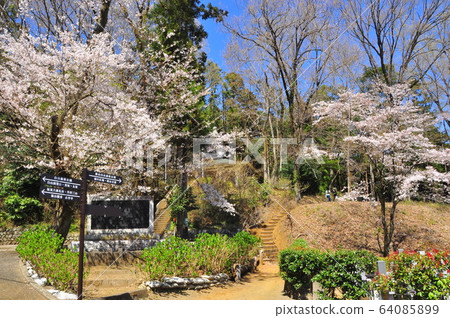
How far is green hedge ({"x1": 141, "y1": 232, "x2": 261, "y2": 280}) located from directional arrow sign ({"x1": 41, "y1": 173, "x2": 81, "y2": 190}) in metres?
3.33

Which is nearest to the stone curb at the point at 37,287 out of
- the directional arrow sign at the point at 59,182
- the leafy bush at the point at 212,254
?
the directional arrow sign at the point at 59,182

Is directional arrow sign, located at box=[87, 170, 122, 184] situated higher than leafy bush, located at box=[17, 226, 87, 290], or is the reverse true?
directional arrow sign, located at box=[87, 170, 122, 184]

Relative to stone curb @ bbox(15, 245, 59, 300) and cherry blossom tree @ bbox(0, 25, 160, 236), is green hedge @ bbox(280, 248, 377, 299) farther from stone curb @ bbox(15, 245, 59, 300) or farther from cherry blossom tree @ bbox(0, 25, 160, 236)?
cherry blossom tree @ bbox(0, 25, 160, 236)

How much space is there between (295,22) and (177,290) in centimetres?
1724

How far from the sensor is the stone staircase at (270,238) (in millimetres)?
14982

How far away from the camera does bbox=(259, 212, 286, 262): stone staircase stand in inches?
590

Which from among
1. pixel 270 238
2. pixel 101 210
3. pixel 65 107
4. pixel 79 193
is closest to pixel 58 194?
pixel 79 193

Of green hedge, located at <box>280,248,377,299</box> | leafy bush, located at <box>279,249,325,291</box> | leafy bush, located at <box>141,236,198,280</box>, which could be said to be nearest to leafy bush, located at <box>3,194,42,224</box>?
leafy bush, located at <box>141,236,198,280</box>

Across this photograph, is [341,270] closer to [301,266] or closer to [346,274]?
[346,274]

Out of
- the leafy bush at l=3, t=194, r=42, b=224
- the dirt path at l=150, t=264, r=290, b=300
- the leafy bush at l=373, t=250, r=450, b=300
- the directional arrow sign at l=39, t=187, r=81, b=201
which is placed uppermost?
the directional arrow sign at l=39, t=187, r=81, b=201

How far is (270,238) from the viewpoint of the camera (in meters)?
16.3

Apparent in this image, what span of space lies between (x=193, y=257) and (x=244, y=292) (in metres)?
1.85

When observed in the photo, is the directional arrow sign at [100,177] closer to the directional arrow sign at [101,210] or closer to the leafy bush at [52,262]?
the directional arrow sign at [101,210]

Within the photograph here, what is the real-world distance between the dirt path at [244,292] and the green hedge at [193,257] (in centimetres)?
50
